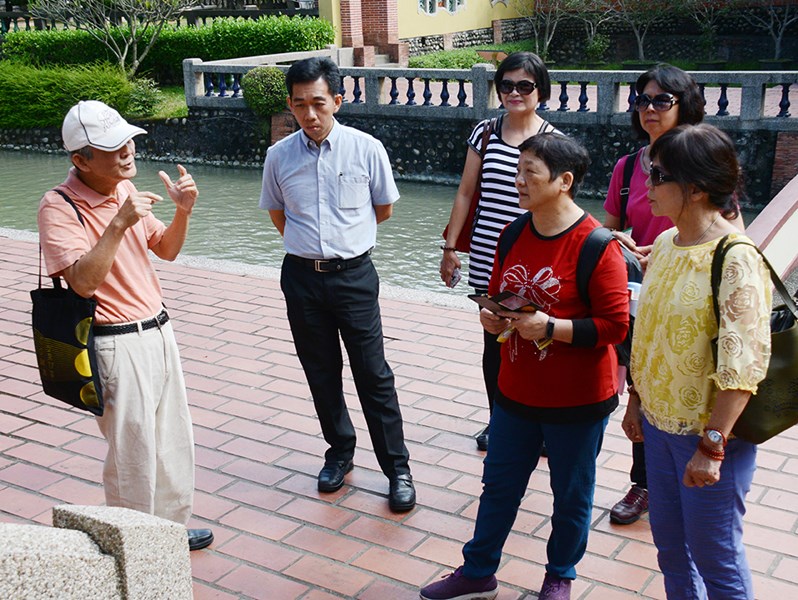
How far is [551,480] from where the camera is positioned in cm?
318

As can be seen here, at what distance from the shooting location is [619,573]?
11.5 ft

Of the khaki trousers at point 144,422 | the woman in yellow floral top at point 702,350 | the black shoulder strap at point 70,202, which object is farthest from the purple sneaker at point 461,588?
the black shoulder strap at point 70,202

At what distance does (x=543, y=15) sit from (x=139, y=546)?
28.0 meters

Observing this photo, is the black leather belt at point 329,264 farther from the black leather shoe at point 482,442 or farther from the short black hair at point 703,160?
the short black hair at point 703,160

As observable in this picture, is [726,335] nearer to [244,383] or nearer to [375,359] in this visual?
[375,359]

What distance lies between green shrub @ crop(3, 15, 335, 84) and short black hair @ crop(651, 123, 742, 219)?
19.9 meters

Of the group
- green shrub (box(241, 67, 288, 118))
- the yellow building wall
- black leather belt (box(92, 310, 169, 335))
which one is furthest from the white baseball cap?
the yellow building wall

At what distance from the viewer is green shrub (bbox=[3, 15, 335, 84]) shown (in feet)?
70.7

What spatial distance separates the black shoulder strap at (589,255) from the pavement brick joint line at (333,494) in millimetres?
1189

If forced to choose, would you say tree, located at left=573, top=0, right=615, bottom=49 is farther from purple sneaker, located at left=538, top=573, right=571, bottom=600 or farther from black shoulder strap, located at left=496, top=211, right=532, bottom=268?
purple sneaker, located at left=538, top=573, right=571, bottom=600

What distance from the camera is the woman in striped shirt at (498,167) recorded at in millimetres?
3979

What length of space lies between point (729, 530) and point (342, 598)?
144cm

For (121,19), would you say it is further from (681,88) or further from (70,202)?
(681,88)

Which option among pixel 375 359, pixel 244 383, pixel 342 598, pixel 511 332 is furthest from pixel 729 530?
pixel 244 383
